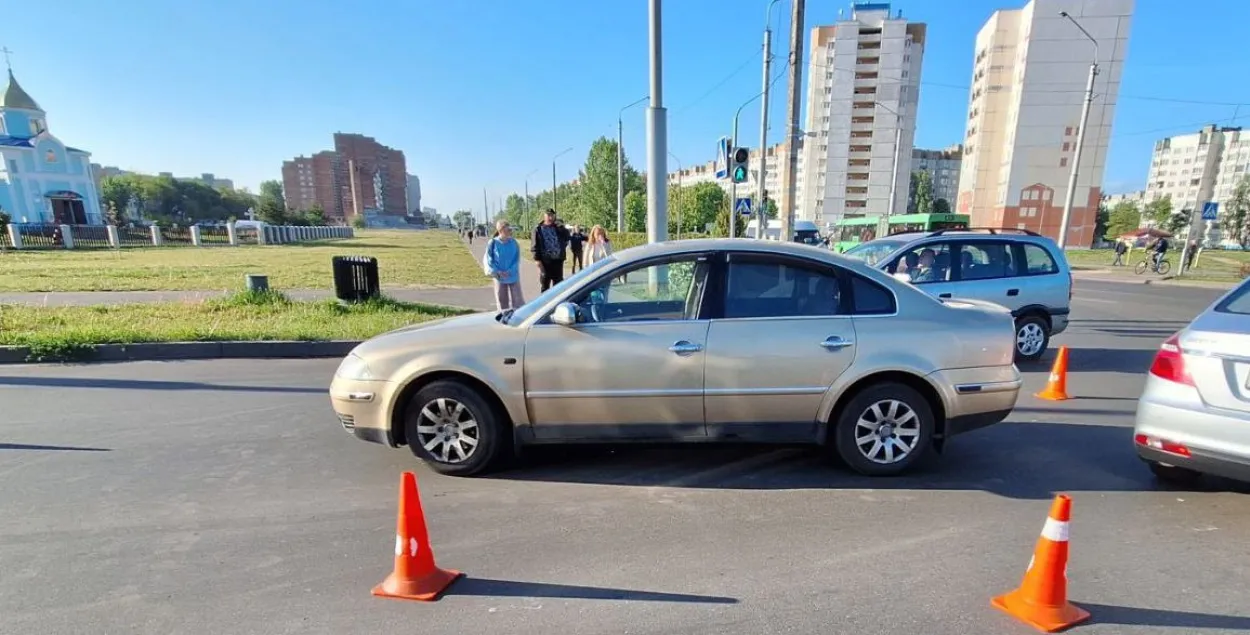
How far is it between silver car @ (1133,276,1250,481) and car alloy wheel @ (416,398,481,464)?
4.22 m

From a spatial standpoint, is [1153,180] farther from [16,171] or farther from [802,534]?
[16,171]

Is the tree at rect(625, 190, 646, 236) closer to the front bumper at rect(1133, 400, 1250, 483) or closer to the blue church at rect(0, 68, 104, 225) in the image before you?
the blue church at rect(0, 68, 104, 225)

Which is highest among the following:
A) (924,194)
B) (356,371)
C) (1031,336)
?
(924,194)

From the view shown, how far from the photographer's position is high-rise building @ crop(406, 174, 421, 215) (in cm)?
17738

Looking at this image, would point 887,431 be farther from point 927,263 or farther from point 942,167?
point 942,167

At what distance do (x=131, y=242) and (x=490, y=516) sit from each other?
49030mm

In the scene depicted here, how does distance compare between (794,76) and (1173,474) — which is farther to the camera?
(794,76)

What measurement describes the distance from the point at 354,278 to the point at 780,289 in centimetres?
869

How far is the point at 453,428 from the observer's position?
3783mm

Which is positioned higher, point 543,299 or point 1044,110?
point 1044,110

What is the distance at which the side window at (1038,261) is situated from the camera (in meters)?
7.20

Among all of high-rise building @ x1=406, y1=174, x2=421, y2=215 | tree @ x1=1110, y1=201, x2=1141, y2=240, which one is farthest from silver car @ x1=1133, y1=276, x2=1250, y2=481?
high-rise building @ x1=406, y1=174, x2=421, y2=215

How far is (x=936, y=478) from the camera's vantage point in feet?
12.5

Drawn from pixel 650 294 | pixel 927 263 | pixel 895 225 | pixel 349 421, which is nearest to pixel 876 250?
pixel 927 263
